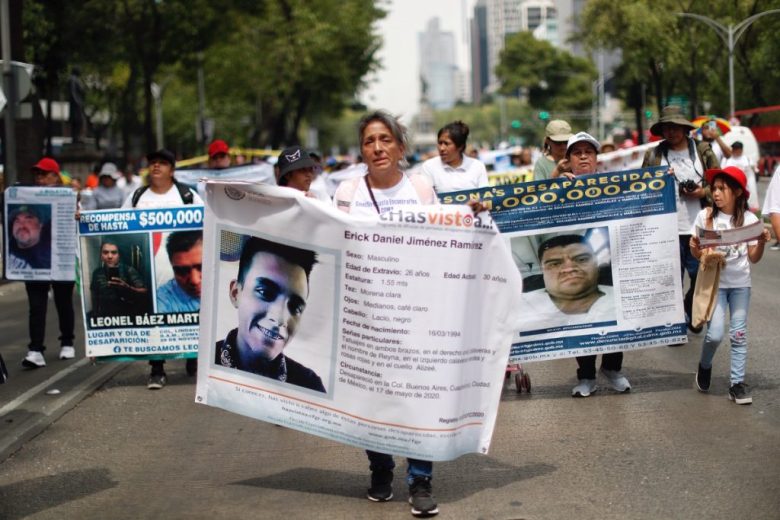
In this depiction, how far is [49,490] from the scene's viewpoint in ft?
21.3

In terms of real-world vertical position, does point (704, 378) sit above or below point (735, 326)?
below

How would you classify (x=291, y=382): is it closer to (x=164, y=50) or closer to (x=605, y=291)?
(x=605, y=291)

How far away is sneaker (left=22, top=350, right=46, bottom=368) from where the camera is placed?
423 inches

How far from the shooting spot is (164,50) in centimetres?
3888

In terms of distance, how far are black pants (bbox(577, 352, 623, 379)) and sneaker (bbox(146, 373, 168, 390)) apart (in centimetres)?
333

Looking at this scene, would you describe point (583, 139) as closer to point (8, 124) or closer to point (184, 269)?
point (184, 269)

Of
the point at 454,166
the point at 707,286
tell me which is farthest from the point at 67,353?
the point at 707,286

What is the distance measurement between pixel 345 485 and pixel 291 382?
760mm

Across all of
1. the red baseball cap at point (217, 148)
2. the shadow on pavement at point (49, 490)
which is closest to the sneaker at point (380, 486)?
the shadow on pavement at point (49, 490)

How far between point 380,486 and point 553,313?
273cm

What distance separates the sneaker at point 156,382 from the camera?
9.56 m

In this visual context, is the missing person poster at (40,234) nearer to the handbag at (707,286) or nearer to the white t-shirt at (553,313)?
the white t-shirt at (553,313)

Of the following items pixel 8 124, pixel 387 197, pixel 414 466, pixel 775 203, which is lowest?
pixel 414 466

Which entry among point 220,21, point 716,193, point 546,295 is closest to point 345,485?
point 546,295
